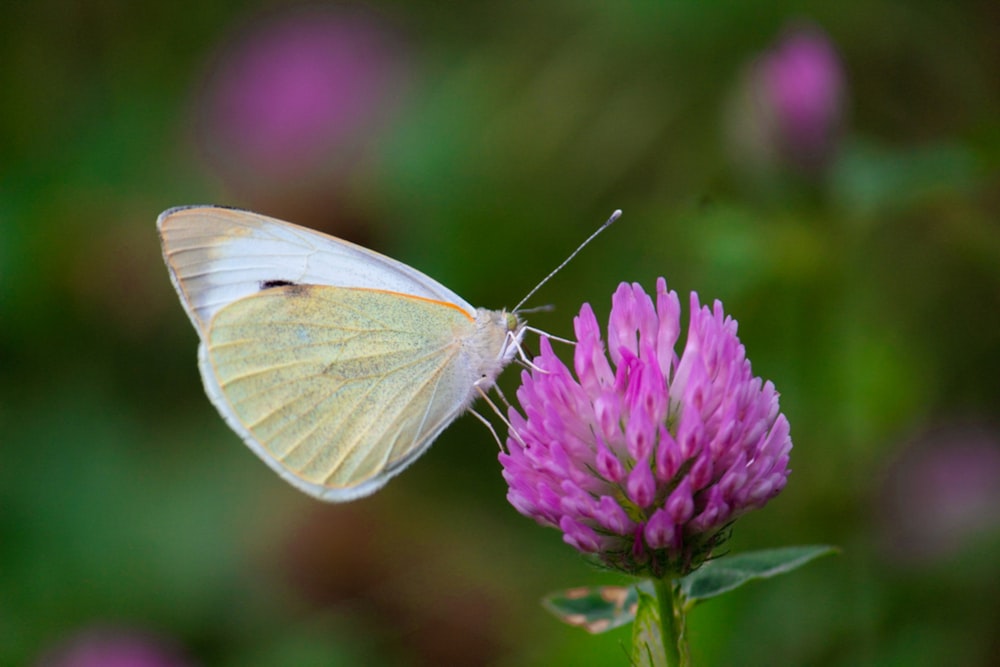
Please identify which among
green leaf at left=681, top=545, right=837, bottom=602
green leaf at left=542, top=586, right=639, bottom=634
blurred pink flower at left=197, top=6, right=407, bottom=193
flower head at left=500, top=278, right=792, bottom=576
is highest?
blurred pink flower at left=197, top=6, right=407, bottom=193

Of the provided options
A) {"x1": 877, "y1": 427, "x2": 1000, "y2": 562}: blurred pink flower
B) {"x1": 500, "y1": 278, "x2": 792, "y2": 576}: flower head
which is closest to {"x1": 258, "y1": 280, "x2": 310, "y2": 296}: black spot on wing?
{"x1": 500, "y1": 278, "x2": 792, "y2": 576}: flower head

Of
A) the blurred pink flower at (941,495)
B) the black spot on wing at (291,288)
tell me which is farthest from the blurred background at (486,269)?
the black spot on wing at (291,288)

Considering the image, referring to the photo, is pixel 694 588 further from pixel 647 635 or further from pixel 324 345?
pixel 324 345

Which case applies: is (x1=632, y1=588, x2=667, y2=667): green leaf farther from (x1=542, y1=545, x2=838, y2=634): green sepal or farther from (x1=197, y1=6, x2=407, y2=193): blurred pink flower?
(x1=197, y1=6, x2=407, y2=193): blurred pink flower

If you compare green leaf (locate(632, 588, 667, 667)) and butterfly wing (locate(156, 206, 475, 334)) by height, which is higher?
butterfly wing (locate(156, 206, 475, 334))

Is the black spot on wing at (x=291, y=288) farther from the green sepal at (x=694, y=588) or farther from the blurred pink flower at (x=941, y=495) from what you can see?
the blurred pink flower at (x=941, y=495)
